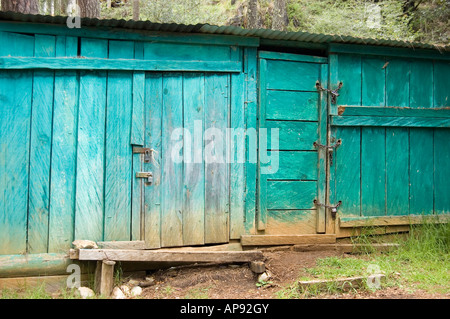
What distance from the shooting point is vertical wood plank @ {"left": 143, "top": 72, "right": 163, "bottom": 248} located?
14.8ft

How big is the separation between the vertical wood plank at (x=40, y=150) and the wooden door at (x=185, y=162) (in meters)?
1.03

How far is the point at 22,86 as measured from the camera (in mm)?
4230

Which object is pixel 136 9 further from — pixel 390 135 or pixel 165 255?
pixel 165 255

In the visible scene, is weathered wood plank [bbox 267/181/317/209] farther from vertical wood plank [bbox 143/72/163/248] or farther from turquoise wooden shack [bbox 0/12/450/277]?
vertical wood plank [bbox 143/72/163/248]

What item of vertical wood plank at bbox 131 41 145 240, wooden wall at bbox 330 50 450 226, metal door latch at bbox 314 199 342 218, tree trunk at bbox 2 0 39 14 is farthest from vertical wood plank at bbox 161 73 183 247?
tree trunk at bbox 2 0 39 14

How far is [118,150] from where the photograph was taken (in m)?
4.43

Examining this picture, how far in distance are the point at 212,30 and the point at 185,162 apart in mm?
1539

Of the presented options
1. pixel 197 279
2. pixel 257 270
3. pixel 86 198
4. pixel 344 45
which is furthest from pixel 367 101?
pixel 86 198

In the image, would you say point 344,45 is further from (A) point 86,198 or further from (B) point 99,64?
(A) point 86,198

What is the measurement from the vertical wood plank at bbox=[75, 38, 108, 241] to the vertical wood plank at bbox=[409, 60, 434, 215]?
12.9 ft

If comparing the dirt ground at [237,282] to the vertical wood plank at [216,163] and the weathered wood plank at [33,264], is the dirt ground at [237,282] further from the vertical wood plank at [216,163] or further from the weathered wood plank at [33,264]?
the weathered wood plank at [33,264]

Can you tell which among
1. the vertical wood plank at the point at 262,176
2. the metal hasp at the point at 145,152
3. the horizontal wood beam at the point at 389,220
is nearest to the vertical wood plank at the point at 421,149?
the horizontal wood beam at the point at 389,220

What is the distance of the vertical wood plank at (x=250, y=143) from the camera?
4789 millimetres

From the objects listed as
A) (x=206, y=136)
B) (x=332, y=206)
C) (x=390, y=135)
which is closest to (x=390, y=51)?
(x=390, y=135)
